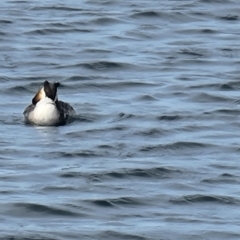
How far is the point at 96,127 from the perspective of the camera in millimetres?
19969

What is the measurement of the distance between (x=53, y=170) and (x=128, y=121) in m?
3.35

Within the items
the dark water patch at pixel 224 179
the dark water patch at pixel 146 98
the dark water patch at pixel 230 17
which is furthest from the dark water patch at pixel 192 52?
the dark water patch at pixel 224 179

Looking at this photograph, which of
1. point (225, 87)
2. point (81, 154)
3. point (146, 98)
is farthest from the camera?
point (225, 87)

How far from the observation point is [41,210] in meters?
15.1

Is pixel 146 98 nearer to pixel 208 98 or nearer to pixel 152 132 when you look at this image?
pixel 208 98

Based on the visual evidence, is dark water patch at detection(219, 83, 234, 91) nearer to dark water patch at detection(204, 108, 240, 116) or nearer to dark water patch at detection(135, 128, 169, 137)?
dark water patch at detection(204, 108, 240, 116)

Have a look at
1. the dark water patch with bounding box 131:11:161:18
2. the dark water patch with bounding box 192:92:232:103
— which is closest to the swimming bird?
the dark water patch with bounding box 192:92:232:103

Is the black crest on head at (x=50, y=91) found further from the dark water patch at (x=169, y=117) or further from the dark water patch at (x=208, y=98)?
the dark water patch at (x=208, y=98)

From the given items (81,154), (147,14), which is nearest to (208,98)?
(81,154)

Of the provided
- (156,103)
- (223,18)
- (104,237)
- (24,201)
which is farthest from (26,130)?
(223,18)

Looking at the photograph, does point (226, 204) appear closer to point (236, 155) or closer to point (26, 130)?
point (236, 155)

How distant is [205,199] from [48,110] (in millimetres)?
4997

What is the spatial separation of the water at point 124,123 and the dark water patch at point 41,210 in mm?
10

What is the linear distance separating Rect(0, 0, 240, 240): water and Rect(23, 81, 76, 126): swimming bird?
0.58ft
